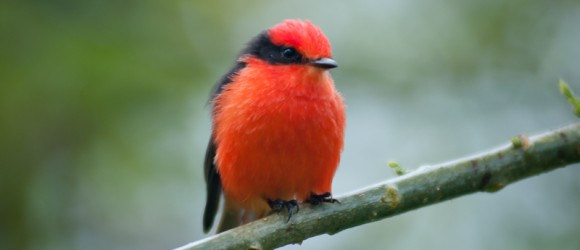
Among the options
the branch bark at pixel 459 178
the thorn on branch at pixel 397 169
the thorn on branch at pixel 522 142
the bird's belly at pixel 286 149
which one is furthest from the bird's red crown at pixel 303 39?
the thorn on branch at pixel 522 142

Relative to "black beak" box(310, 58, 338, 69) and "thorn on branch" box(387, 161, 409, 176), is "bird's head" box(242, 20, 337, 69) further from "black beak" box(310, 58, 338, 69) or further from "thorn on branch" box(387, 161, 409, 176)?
"thorn on branch" box(387, 161, 409, 176)

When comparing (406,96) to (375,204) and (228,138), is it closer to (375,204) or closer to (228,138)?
(228,138)

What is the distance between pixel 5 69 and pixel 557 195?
15.7ft

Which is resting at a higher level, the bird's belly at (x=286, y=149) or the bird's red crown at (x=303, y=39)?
the bird's red crown at (x=303, y=39)

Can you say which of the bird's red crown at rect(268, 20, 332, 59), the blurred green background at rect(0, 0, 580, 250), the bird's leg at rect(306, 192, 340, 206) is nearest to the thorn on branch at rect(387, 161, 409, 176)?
the bird's leg at rect(306, 192, 340, 206)

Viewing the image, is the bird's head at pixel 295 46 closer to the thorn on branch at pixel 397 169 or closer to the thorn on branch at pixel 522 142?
the thorn on branch at pixel 397 169

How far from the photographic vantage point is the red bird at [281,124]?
16.2 ft

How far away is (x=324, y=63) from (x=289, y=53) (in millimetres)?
335

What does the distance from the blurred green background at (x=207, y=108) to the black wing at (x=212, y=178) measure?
816 mm

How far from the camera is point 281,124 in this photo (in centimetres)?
492

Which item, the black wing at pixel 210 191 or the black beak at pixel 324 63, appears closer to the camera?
the black beak at pixel 324 63

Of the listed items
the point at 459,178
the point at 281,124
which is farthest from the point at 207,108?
the point at 459,178

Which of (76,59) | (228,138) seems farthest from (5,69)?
(228,138)

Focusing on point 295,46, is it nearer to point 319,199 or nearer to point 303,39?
point 303,39
